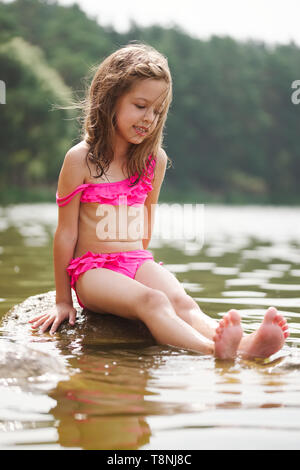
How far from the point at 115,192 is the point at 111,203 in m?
0.07

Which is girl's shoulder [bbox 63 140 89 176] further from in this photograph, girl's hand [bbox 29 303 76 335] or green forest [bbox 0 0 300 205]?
green forest [bbox 0 0 300 205]

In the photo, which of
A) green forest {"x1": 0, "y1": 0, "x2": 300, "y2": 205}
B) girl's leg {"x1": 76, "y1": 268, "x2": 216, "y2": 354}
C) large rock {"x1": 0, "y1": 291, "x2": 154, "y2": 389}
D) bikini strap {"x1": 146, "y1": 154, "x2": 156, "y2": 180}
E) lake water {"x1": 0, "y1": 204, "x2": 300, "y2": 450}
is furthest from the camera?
green forest {"x1": 0, "y1": 0, "x2": 300, "y2": 205}

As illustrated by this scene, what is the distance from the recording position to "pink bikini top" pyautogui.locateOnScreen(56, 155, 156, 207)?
3.58 meters

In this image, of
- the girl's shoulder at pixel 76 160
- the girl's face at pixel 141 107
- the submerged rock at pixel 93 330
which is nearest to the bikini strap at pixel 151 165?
the girl's face at pixel 141 107

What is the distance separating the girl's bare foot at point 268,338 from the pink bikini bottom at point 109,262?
813mm

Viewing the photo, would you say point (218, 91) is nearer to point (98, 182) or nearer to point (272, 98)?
point (272, 98)

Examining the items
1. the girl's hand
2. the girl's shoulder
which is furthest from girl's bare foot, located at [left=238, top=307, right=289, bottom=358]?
the girl's shoulder

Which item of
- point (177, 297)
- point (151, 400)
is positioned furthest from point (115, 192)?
point (151, 400)

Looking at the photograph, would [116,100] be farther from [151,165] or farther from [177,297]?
[177,297]

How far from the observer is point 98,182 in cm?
361

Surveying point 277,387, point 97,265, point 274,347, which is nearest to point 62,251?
point 97,265

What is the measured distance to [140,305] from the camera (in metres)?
3.18

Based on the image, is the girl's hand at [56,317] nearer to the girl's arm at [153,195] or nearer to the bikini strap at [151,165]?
the girl's arm at [153,195]
